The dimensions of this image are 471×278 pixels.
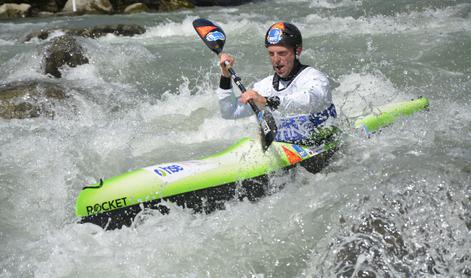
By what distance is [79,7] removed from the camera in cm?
1744

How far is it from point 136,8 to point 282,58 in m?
14.2

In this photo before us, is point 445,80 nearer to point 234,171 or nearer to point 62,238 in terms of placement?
point 234,171

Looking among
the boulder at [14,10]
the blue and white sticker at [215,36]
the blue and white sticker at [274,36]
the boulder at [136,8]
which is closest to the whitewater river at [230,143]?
the blue and white sticker at [274,36]

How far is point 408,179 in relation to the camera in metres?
3.79

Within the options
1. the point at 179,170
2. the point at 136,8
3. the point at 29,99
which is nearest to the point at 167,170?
the point at 179,170

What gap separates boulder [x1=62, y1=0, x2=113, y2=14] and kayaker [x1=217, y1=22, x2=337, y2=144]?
13868 millimetres

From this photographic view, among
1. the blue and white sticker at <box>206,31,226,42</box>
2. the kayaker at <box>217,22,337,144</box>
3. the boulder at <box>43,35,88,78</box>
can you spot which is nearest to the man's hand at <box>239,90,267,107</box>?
the kayaker at <box>217,22,337,144</box>

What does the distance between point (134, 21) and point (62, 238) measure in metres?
12.2

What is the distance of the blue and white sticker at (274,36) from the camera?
4.46 metres

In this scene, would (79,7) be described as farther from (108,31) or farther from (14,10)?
(108,31)

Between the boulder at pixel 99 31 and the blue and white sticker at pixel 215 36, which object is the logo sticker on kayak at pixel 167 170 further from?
the boulder at pixel 99 31

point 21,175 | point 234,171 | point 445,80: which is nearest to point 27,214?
point 21,175

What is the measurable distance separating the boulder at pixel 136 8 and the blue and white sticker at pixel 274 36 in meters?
14.0

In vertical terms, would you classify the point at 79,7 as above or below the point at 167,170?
below
